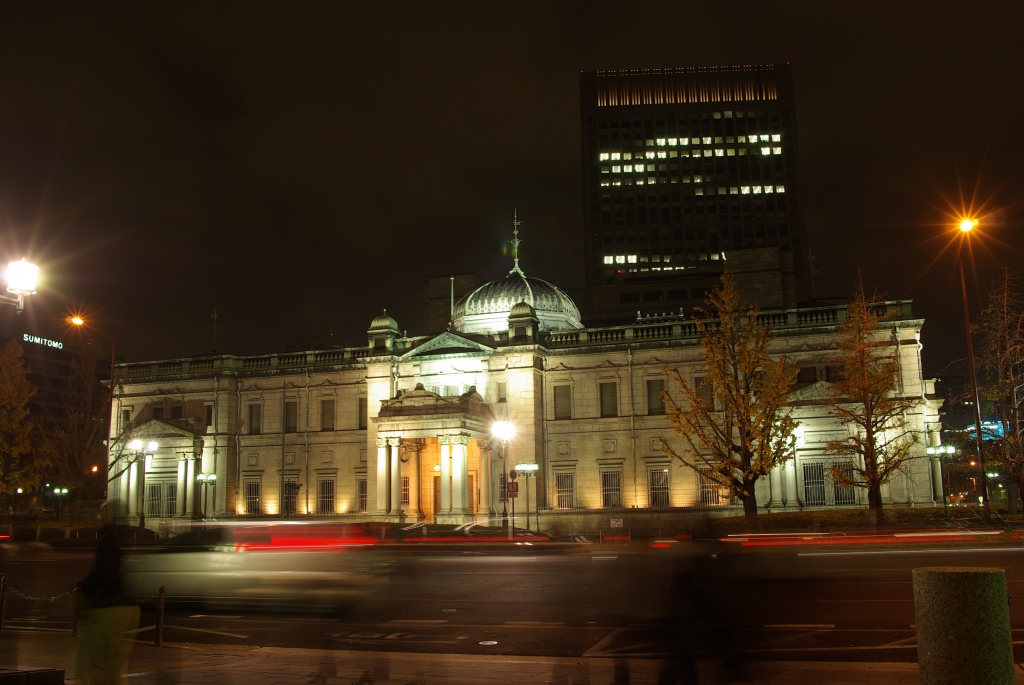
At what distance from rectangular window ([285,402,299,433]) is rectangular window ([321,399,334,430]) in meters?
1.95

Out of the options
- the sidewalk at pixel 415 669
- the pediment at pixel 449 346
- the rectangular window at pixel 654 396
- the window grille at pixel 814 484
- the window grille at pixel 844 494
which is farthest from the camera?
the pediment at pixel 449 346

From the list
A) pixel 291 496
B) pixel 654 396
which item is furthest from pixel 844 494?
pixel 291 496

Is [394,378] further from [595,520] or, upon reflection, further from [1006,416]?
[1006,416]

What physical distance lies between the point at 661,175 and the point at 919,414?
96712mm

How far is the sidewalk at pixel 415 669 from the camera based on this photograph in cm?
1159

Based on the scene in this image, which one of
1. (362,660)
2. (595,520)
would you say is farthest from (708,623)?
(595,520)

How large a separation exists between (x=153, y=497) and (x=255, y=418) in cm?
894

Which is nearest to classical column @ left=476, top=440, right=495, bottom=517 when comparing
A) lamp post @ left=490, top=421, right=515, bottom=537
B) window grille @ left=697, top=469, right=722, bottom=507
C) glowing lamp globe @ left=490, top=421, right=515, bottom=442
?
lamp post @ left=490, top=421, right=515, bottom=537

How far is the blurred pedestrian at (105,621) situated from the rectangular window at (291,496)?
50253 mm

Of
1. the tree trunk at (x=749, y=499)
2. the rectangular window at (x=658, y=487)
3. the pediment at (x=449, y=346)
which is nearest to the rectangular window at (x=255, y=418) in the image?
the pediment at (x=449, y=346)

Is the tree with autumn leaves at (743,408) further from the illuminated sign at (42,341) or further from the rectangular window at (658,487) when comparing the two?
the illuminated sign at (42,341)

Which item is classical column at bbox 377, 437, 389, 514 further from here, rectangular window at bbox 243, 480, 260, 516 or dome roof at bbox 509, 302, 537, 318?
rectangular window at bbox 243, 480, 260, 516

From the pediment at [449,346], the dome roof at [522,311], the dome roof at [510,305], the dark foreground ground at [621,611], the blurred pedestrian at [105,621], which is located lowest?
the dark foreground ground at [621,611]

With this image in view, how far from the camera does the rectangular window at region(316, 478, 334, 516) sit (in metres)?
57.8
